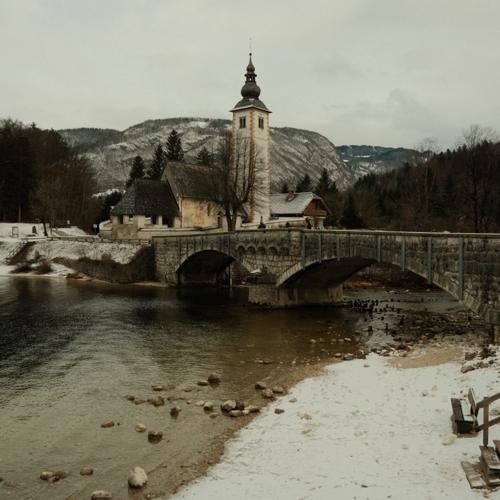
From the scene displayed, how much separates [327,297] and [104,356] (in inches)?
823

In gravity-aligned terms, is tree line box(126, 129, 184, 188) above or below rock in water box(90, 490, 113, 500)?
above

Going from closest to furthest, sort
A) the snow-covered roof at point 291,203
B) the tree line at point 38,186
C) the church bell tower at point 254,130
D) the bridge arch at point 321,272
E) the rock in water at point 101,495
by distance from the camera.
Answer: the rock in water at point 101,495 → the bridge arch at point 321,272 → the church bell tower at point 254,130 → the tree line at point 38,186 → the snow-covered roof at point 291,203

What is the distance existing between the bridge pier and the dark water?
153cm

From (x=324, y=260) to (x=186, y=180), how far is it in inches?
1497

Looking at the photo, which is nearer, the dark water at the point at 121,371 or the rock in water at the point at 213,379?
the dark water at the point at 121,371

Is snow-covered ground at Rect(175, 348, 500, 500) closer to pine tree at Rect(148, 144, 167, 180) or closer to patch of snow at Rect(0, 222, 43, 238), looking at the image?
patch of snow at Rect(0, 222, 43, 238)

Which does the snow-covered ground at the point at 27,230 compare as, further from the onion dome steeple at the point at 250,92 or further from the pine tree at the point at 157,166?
the onion dome steeple at the point at 250,92

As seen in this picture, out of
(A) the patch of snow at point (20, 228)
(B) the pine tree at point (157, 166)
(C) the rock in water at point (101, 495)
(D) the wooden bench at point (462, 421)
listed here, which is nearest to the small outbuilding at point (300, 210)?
(B) the pine tree at point (157, 166)

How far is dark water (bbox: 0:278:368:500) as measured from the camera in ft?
44.5

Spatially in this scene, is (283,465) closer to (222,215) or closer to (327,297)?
(327,297)

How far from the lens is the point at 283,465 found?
12211 millimetres

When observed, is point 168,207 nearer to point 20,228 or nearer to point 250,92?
point 250,92

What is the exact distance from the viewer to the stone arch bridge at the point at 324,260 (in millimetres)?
22828

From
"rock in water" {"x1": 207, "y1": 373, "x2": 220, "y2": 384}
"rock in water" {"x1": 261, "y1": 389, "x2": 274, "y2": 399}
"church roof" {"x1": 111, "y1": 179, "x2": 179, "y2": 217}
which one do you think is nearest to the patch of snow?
"church roof" {"x1": 111, "y1": 179, "x2": 179, "y2": 217}
